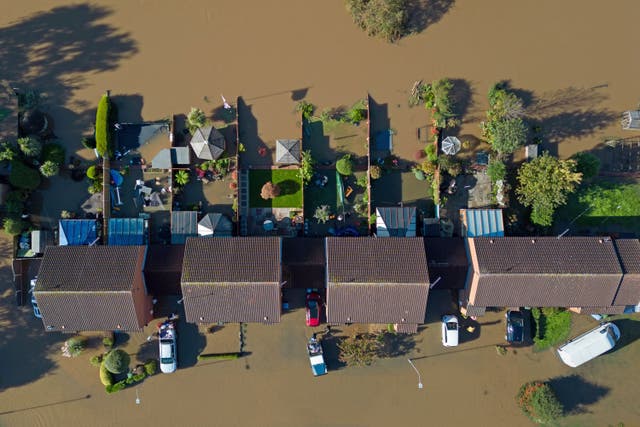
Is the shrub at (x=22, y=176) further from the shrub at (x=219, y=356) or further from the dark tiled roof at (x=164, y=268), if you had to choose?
the shrub at (x=219, y=356)

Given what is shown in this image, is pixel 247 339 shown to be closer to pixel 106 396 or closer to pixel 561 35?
pixel 106 396

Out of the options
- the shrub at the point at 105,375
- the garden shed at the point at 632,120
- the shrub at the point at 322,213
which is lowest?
the shrub at the point at 105,375

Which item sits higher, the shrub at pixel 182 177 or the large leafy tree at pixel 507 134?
the large leafy tree at pixel 507 134

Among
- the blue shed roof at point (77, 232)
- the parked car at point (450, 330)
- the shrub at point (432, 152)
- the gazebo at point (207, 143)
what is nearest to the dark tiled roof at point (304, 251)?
the gazebo at point (207, 143)

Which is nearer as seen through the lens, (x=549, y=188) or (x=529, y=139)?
(x=549, y=188)

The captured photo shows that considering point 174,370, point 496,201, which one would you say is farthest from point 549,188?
point 174,370

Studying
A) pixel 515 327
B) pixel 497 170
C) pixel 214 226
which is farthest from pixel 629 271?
pixel 214 226
